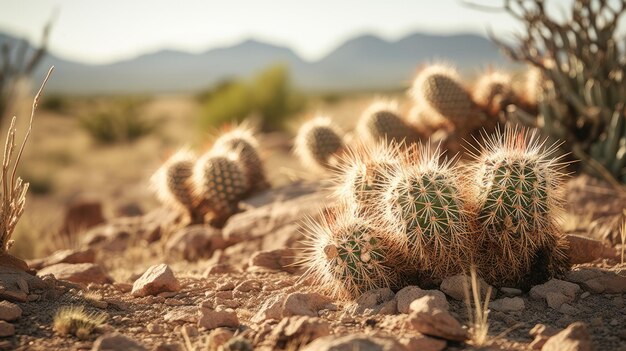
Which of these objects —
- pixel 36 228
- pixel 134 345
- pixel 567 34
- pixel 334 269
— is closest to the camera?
pixel 134 345

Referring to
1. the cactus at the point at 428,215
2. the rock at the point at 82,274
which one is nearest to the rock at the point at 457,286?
the cactus at the point at 428,215

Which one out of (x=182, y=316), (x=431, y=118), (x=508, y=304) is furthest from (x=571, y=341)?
(x=431, y=118)

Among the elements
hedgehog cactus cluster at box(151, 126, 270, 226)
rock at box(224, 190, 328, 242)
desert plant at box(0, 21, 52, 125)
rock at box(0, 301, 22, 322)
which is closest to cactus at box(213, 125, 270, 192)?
hedgehog cactus cluster at box(151, 126, 270, 226)

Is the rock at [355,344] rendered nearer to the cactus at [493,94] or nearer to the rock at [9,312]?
the rock at [9,312]

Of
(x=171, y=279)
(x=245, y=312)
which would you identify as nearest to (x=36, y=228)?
(x=171, y=279)

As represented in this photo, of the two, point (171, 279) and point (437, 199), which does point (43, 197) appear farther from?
point (437, 199)
